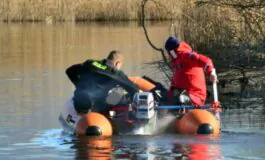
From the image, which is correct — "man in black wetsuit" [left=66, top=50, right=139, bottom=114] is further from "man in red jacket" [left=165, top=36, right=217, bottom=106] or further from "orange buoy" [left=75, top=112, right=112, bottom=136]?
"man in red jacket" [left=165, top=36, right=217, bottom=106]

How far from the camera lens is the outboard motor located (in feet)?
37.6

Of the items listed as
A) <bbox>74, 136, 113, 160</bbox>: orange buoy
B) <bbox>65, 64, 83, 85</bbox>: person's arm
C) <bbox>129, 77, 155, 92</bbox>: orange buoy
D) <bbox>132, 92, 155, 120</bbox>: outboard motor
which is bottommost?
<bbox>74, 136, 113, 160</bbox>: orange buoy

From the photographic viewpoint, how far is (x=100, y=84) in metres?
12.1

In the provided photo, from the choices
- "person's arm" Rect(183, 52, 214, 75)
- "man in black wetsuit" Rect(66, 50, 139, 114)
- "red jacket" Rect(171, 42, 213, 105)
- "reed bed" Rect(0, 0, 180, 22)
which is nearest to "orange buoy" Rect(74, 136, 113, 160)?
"man in black wetsuit" Rect(66, 50, 139, 114)

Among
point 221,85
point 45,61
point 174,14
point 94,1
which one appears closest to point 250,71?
point 221,85

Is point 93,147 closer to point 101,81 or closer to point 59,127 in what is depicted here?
point 101,81

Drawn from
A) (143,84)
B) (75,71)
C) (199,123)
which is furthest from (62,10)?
(199,123)

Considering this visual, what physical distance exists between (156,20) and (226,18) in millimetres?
18924

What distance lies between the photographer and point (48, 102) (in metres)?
16.0

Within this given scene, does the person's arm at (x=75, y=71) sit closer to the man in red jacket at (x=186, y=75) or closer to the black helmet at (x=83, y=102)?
the black helmet at (x=83, y=102)

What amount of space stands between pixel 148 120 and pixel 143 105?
0.32 m

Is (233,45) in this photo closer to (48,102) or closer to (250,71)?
(250,71)

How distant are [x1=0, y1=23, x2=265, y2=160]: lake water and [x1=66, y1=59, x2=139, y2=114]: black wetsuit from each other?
2.18 ft

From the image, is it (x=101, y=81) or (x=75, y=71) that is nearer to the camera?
(x=101, y=81)
